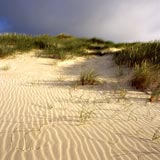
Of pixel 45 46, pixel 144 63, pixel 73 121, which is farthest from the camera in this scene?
pixel 45 46

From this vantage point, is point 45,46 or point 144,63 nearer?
point 144,63

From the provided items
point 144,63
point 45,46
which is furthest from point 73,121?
point 45,46

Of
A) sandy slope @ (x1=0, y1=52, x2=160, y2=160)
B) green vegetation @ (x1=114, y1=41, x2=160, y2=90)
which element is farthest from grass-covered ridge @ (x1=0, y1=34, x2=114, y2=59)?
sandy slope @ (x1=0, y1=52, x2=160, y2=160)

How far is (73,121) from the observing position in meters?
6.10

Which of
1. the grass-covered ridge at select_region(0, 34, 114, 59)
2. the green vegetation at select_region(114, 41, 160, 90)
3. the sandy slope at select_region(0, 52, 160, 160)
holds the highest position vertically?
the grass-covered ridge at select_region(0, 34, 114, 59)

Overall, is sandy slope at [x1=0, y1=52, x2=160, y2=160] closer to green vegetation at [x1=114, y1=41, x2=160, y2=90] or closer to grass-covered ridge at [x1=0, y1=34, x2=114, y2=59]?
green vegetation at [x1=114, y1=41, x2=160, y2=90]

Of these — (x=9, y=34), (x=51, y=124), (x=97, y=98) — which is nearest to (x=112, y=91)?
(x=97, y=98)

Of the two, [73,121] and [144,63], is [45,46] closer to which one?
[144,63]

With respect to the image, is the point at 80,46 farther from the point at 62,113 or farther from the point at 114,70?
the point at 62,113

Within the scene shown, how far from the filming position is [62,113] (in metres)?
6.70

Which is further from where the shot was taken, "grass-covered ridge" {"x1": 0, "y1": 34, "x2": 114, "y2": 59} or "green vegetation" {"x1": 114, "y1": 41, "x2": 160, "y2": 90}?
"grass-covered ridge" {"x1": 0, "y1": 34, "x2": 114, "y2": 59}

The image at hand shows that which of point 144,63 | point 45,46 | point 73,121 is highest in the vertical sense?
point 45,46

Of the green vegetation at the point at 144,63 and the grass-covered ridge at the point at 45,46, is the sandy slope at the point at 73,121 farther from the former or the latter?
the grass-covered ridge at the point at 45,46

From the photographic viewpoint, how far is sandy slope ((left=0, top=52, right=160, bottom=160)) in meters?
4.64
